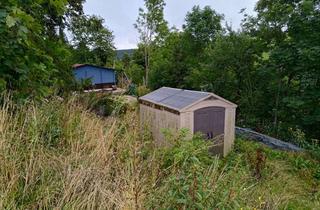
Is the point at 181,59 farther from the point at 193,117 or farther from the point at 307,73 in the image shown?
the point at 193,117

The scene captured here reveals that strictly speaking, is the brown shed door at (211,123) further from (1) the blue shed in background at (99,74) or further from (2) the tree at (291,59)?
(1) the blue shed in background at (99,74)

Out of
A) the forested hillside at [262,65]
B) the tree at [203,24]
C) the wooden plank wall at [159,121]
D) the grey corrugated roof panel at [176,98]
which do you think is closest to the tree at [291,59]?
the forested hillside at [262,65]

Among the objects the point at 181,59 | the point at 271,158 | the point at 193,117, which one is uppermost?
the point at 181,59

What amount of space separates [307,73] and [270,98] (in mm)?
1932

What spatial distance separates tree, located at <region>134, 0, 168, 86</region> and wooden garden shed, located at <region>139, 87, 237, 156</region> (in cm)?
1301

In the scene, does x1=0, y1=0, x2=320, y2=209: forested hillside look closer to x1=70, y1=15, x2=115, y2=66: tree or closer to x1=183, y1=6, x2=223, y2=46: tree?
x1=183, y1=6, x2=223, y2=46: tree

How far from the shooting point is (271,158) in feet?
22.1

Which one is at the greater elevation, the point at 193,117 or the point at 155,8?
the point at 155,8

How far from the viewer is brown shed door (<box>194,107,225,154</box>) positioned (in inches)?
261

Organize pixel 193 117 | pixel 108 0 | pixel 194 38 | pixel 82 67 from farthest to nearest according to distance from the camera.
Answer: pixel 82 67 → pixel 194 38 → pixel 108 0 → pixel 193 117

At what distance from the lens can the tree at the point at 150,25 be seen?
66.3 feet

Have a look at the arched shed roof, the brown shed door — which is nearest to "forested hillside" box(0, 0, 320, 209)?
the brown shed door

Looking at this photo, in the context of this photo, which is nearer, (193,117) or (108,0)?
(193,117)

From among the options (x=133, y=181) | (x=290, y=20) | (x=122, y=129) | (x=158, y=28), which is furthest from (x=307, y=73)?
(x=158, y=28)
